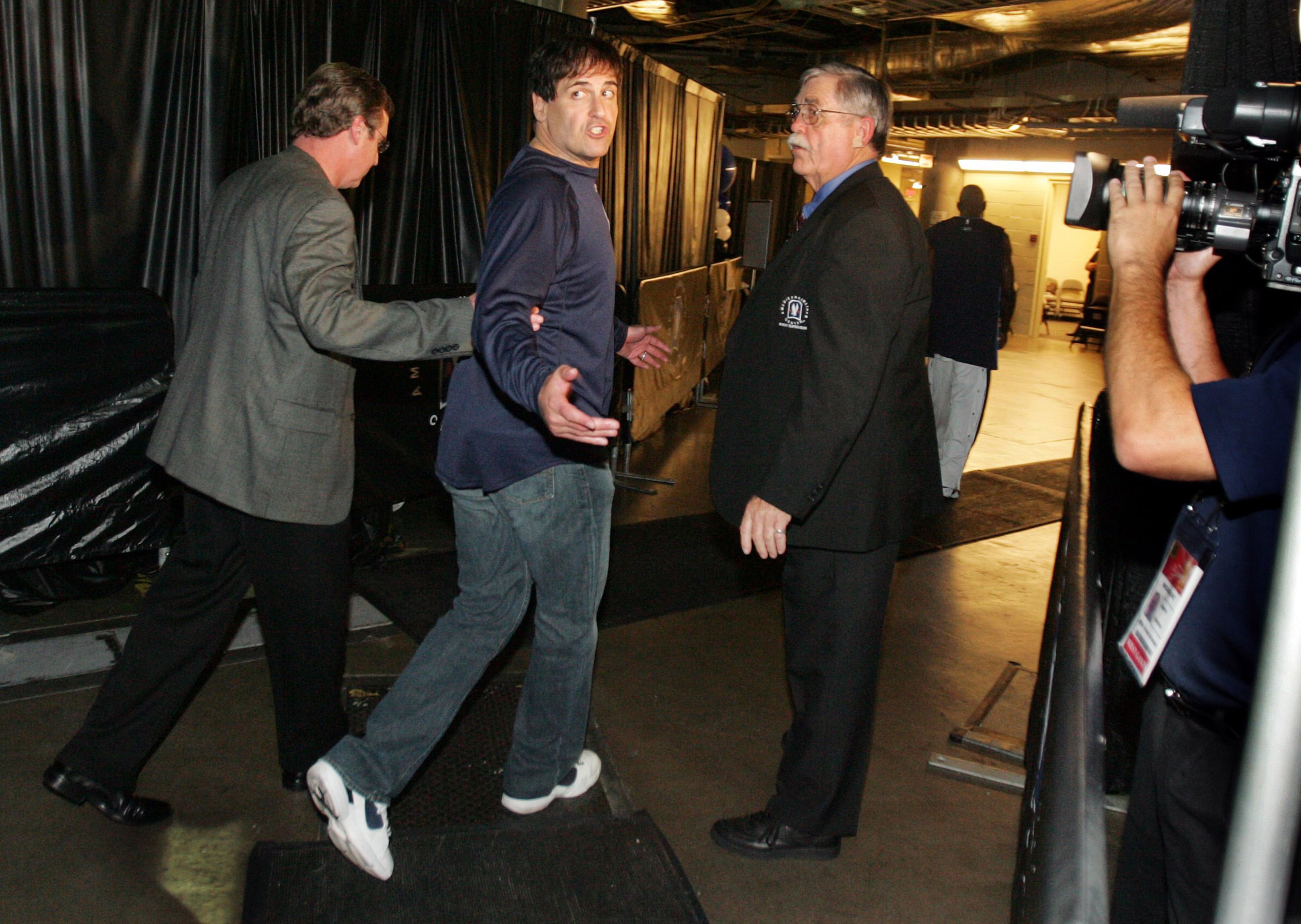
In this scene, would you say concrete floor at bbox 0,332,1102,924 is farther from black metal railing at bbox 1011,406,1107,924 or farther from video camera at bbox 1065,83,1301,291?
video camera at bbox 1065,83,1301,291

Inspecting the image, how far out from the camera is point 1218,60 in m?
2.04

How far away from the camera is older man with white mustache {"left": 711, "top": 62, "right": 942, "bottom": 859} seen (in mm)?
2166

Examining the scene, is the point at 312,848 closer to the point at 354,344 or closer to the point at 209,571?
the point at 209,571

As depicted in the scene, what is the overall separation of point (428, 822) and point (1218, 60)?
7.99 ft

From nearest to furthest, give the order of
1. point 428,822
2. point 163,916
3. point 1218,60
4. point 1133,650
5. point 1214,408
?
1. point 1214,408
2. point 1133,650
3. point 1218,60
4. point 163,916
5. point 428,822

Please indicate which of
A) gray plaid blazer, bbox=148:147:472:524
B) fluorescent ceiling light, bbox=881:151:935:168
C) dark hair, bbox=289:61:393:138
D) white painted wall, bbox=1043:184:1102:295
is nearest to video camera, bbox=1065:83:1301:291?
gray plaid blazer, bbox=148:147:472:524

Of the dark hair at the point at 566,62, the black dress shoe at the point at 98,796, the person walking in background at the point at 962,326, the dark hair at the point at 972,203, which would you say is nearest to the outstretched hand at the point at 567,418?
the dark hair at the point at 566,62

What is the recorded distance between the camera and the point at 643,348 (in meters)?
2.65

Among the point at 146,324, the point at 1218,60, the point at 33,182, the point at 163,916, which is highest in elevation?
the point at 1218,60

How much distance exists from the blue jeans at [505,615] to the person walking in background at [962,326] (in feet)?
12.8

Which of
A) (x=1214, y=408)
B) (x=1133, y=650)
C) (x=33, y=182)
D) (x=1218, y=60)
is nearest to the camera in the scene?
(x=1214, y=408)

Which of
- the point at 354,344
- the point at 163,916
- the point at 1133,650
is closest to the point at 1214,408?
the point at 1133,650

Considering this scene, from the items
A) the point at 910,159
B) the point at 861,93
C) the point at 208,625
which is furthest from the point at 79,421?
the point at 910,159

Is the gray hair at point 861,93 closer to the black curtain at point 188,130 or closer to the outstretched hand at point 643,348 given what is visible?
the outstretched hand at point 643,348
